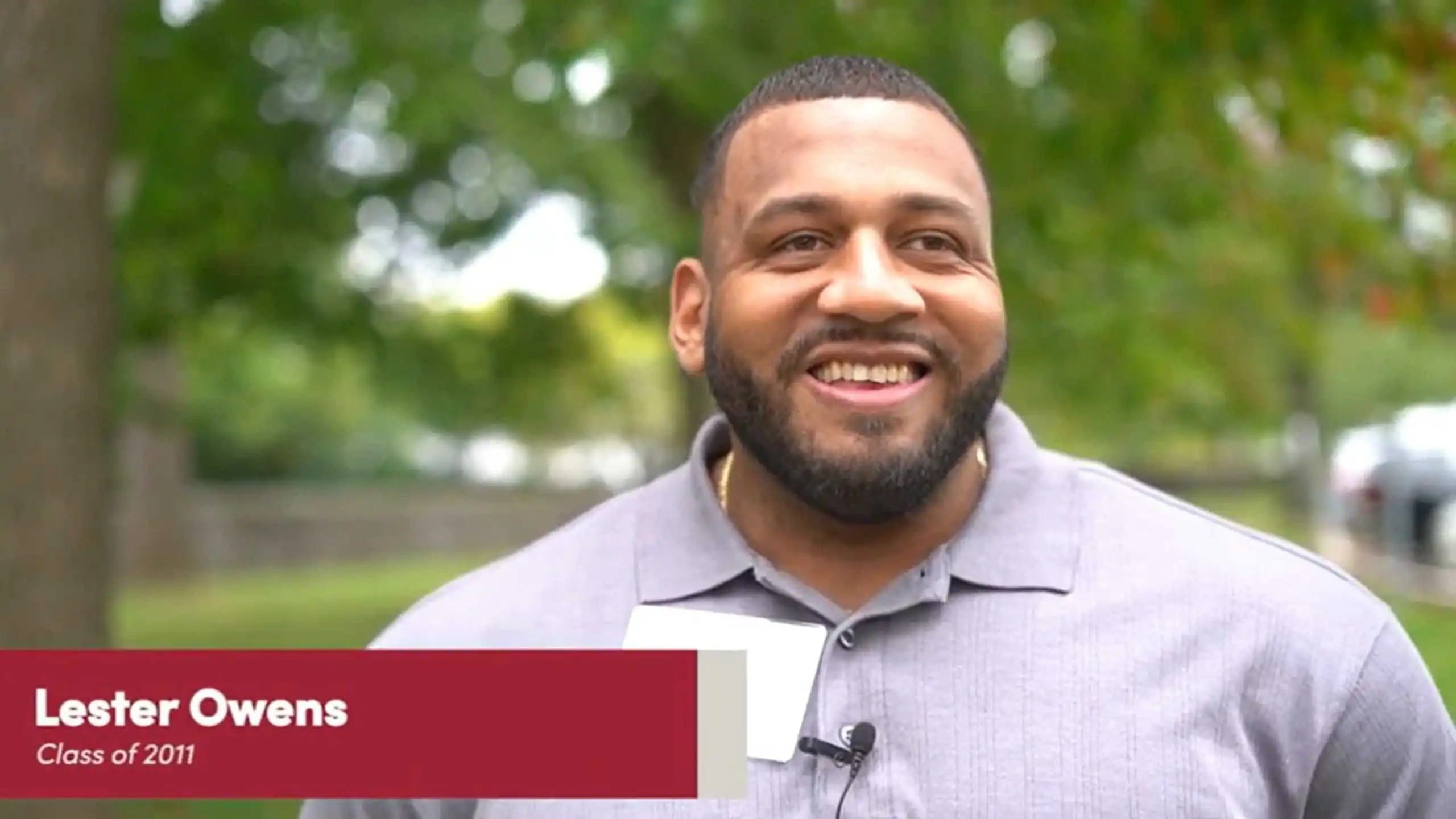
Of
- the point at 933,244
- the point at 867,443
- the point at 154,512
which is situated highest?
the point at 154,512

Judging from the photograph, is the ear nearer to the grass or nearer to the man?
the man

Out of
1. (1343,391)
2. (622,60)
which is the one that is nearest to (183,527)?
(622,60)

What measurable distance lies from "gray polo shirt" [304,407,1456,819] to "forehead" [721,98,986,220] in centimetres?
43

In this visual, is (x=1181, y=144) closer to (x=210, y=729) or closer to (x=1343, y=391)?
(x=210, y=729)

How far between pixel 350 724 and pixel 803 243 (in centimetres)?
85

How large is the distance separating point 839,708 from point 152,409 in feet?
31.6

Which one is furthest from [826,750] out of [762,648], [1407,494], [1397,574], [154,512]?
[154,512]

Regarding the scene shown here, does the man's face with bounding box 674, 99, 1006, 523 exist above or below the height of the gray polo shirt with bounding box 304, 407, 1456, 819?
above

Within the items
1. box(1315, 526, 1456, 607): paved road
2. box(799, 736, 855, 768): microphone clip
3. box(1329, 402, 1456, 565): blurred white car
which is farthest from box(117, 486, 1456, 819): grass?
box(799, 736, 855, 768): microphone clip

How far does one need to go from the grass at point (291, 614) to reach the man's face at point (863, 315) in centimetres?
442

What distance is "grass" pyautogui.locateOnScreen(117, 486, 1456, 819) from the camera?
27.9ft

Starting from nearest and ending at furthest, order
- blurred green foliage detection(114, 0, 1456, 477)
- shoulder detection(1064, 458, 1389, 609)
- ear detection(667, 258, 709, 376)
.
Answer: shoulder detection(1064, 458, 1389, 609) < ear detection(667, 258, 709, 376) < blurred green foliage detection(114, 0, 1456, 477)

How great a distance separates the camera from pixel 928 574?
231 cm

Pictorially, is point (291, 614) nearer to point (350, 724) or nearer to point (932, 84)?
point (932, 84)
